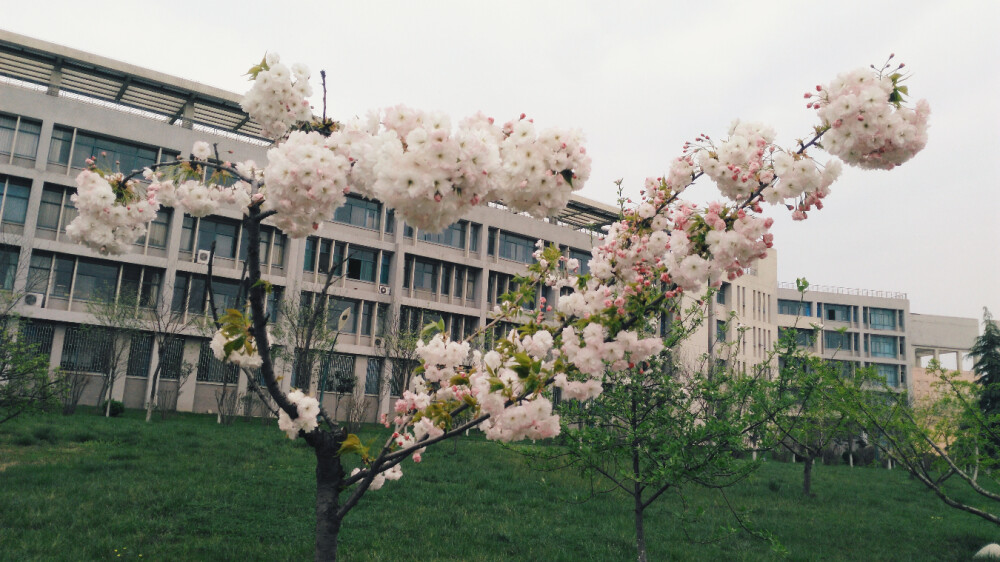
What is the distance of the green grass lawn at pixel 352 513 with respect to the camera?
29.6 ft

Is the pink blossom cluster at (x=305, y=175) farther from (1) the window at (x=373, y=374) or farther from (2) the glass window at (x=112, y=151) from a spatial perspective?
(1) the window at (x=373, y=374)

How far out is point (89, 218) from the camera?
15.5ft

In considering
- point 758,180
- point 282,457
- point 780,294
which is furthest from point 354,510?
point 780,294

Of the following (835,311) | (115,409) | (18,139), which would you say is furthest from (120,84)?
(835,311)

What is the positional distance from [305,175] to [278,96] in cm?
141

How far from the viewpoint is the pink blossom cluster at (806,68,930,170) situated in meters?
3.63

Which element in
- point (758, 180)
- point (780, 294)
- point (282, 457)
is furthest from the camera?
point (780, 294)

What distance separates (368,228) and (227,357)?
3188 centimetres

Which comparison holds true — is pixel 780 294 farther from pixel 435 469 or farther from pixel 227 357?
pixel 227 357

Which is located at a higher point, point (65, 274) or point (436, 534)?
point (65, 274)

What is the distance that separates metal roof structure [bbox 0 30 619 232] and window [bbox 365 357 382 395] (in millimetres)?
13299

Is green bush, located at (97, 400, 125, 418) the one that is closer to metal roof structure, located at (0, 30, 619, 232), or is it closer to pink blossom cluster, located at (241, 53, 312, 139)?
metal roof structure, located at (0, 30, 619, 232)

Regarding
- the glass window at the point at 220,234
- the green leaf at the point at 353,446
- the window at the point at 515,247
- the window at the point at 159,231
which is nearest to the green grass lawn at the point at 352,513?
the green leaf at the point at 353,446

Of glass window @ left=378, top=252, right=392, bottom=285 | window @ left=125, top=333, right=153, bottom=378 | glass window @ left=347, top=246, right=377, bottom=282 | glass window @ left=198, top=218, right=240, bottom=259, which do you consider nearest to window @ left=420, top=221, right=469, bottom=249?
glass window @ left=378, top=252, right=392, bottom=285
